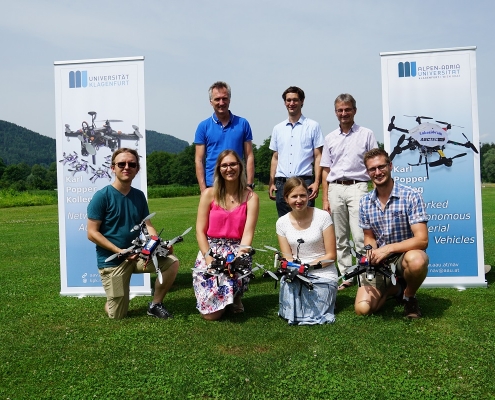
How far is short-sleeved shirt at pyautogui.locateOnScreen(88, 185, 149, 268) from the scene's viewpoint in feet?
16.4

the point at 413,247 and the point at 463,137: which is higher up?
the point at 463,137

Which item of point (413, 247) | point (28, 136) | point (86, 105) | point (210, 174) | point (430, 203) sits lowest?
point (413, 247)

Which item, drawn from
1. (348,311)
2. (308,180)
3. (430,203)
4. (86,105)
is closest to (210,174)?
(308,180)

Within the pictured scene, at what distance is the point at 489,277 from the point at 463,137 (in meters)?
1.96

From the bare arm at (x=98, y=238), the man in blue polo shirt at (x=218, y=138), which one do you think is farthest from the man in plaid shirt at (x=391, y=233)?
the bare arm at (x=98, y=238)

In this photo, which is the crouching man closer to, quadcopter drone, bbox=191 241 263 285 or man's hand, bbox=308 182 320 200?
quadcopter drone, bbox=191 241 263 285

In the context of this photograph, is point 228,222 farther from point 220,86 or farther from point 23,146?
point 23,146

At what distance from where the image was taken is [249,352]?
395 centimetres

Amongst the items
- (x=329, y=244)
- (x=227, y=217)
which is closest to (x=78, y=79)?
(x=227, y=217)

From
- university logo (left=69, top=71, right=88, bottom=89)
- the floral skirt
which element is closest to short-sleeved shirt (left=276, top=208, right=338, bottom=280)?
the floral skirt

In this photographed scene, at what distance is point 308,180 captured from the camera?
6312mm

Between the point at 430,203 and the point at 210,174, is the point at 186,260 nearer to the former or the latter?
the point at 210,174

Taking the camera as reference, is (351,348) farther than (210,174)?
No

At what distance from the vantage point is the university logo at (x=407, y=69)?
611 cm
